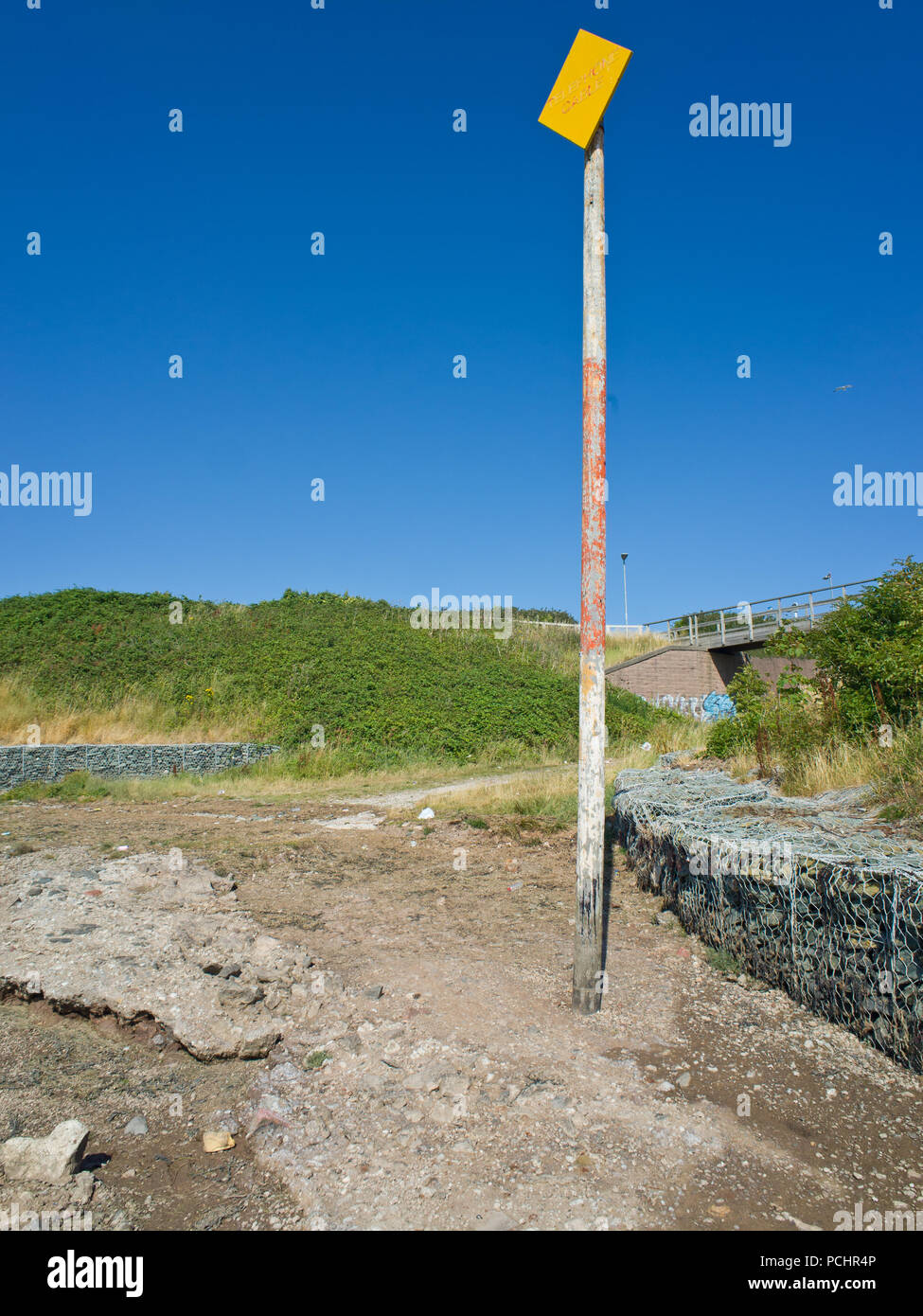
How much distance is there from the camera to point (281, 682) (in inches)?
818

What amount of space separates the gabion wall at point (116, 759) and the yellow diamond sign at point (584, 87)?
14.2 meters

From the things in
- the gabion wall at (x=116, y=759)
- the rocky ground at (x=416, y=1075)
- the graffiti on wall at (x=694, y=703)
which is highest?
the graffiti on wall at (x=694, y=703)

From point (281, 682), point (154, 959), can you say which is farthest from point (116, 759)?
point (154, 959)

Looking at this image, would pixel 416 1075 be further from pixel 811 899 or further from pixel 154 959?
pixel 811 899

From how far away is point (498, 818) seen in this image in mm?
10359

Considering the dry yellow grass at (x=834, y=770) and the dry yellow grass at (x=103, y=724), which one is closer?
the dry yellow grass at (x=834, y=770)

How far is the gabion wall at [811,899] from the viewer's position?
3494 mm

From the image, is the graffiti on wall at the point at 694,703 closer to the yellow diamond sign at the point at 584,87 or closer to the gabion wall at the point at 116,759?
the gabion wall at the point at 116,759

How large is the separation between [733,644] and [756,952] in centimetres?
2591

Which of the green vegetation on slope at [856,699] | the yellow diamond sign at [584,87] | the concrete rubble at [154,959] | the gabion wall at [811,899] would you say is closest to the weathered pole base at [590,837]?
the gabion wall at [811,899]

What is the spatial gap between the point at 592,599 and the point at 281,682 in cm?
1751

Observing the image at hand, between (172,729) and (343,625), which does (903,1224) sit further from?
(343,625)

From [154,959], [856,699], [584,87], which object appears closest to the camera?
[584,87]

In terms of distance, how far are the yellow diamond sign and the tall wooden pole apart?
0.17 meters
